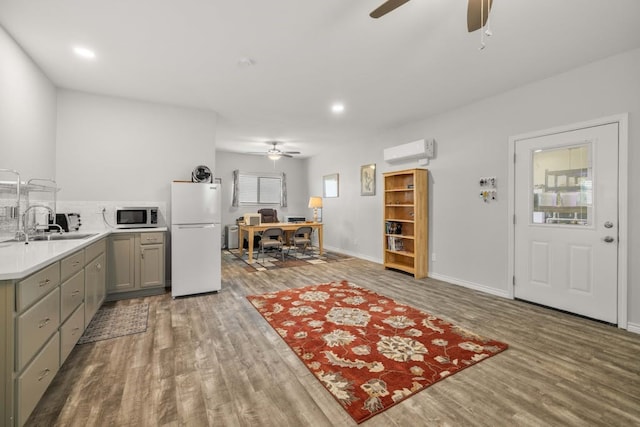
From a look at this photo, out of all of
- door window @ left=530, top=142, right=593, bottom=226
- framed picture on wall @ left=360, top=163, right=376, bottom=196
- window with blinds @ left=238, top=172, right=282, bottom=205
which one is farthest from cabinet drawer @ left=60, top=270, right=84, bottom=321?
window with blinds @ left=238, top=172, right=282, bottom=205

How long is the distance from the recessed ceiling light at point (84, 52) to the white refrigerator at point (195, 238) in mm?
1523

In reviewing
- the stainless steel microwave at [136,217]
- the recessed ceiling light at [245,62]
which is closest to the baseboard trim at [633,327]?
the recessed ceiling light at [245,62]

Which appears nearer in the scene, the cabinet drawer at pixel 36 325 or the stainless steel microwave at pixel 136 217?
the cabinet drawer at pixel 36 325

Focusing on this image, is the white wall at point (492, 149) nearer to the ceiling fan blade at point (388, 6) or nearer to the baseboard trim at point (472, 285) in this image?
the baseboard trim at point (472, 285)

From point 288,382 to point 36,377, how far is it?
4.72 feet

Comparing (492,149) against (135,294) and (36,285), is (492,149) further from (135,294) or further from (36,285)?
(135,294)

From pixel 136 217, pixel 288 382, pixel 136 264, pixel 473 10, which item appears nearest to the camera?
pixel 473 10

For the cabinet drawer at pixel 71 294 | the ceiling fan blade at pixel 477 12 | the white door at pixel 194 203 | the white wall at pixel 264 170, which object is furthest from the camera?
the white wall at pixel 264 170

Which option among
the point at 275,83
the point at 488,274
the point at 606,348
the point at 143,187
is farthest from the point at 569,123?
the point at 143,187

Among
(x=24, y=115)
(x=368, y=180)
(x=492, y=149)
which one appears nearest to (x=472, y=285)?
(x=492, y=149)

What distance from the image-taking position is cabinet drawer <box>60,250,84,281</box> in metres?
2.01

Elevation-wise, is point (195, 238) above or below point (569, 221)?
below

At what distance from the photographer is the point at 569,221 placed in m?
3.24

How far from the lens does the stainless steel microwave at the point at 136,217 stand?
12.8ft
